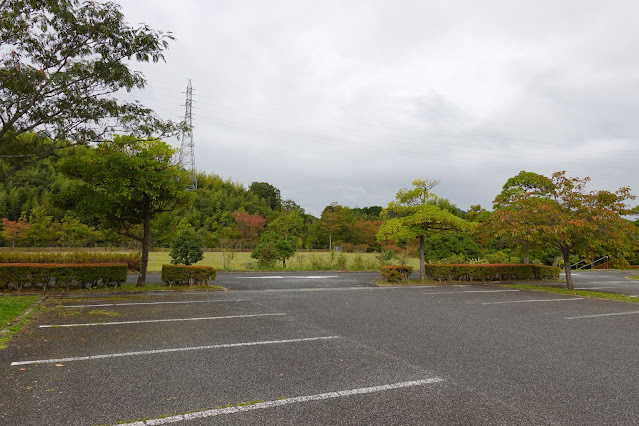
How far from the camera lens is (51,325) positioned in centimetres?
596

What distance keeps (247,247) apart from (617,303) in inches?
1490

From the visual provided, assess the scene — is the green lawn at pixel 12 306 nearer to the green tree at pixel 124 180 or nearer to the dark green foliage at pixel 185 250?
the green tree at pixel 124 180

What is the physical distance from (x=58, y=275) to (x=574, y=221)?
Answer: 15228mm

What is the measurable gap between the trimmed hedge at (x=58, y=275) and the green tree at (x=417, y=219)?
30.9 ft

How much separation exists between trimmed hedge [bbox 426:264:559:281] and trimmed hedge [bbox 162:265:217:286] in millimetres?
8969

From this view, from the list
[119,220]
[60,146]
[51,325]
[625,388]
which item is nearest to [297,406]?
[625,388]

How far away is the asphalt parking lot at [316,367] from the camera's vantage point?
2910 mm

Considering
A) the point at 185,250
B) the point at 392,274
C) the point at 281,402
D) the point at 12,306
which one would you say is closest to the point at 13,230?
the point at 185,250

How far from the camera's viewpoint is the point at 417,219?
13570 mm

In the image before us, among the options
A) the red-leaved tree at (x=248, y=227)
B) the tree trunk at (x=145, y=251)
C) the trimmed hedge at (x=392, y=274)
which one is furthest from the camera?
the red-leaved tree at (x=248, y=227)

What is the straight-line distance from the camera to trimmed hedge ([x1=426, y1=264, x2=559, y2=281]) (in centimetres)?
1466

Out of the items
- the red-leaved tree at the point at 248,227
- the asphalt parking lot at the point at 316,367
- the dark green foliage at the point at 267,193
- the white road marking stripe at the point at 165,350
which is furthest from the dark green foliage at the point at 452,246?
the dark green foliage at the point at 267,193

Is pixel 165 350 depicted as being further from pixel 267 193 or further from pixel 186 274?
pixel 267 193

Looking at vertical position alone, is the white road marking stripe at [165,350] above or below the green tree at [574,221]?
below
